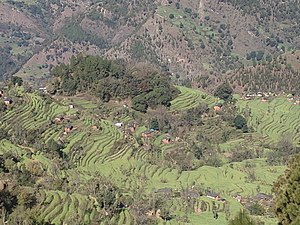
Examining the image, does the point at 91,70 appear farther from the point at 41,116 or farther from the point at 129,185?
the point at 129,185

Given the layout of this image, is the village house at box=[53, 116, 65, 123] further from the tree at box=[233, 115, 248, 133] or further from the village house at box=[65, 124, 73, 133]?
the tree at box=[233, 115, 248, 133]

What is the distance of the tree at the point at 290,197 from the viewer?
15548 millimetres

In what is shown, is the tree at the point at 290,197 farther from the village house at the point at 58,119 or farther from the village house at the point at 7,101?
the village house at the point at 7,101

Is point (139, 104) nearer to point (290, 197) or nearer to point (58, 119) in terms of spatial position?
point (58, 119)

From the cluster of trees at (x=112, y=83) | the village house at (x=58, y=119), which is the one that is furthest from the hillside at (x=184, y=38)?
the village house at (x=58, y=119)

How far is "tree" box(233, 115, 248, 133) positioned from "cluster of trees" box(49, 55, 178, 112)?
768 centimetres

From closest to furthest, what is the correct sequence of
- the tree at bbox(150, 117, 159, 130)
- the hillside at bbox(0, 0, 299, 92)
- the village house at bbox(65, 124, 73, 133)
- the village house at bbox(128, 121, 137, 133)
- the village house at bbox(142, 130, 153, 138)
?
the village house at bbox(65, 124, 73, 133) → the village house at bbox(142, 130, 153, 138) → the village house at bbox(128, 121, 137, 133) → the tree at bbox(150, 117, 159, 130) → the hillside at bbox(0, 0, 299, 92)

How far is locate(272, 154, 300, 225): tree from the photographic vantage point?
15.5m

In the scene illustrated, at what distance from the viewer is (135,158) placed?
3894 centimetres

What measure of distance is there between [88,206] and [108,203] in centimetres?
100

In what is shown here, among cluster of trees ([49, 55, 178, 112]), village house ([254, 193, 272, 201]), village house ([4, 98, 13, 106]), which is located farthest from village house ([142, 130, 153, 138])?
village house ([254, 193, 272, 201])

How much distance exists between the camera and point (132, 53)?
103812 mm

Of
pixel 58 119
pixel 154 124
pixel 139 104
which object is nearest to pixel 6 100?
pixel 58 119

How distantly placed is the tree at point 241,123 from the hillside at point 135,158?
0.79m
